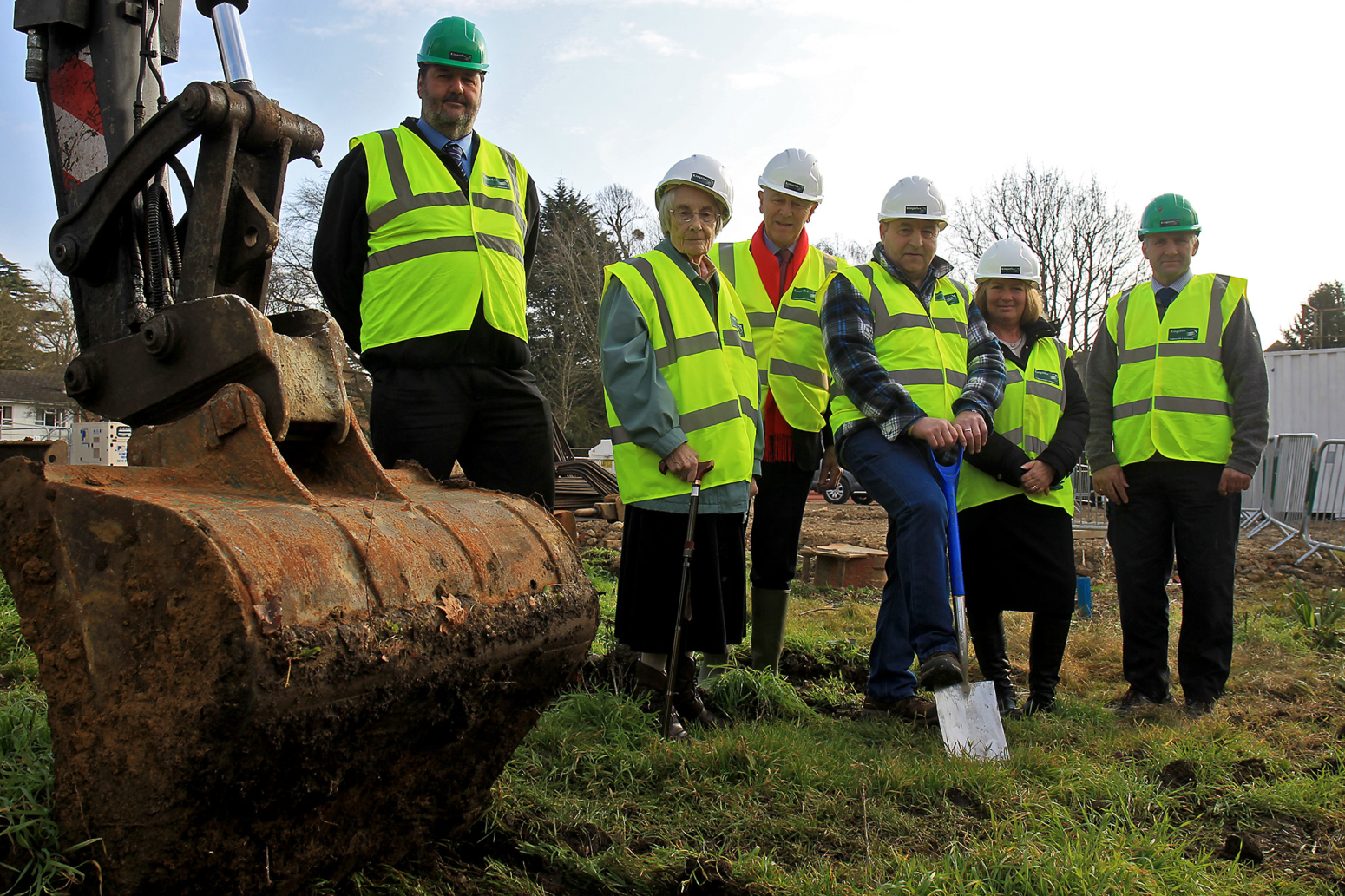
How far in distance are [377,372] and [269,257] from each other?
81cm

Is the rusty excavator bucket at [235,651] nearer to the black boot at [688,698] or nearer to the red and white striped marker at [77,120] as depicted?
the red and white striped marker at [77,120]

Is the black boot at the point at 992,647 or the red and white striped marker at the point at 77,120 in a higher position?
the red and white striped marker at the point at 77,120

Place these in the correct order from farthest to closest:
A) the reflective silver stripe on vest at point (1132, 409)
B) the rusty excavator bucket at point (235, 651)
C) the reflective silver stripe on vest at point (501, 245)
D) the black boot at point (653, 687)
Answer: the reflective silver stripe on vest at point (1132, 409) < the black boot at point (653, 687) < the reflective silver stripe on vest at point (501, 245) < the rusty excavator bucket at point (235, 651)

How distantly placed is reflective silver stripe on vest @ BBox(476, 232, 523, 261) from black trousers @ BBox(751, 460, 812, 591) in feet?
5.45

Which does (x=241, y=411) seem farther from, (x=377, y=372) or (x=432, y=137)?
(x=432, y=137)

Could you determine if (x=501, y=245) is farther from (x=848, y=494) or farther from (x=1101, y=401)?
(x=848, y=494)

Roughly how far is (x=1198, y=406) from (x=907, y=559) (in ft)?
5.71

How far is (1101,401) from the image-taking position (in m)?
4.84

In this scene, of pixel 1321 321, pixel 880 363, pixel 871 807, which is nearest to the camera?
pixel 871 807

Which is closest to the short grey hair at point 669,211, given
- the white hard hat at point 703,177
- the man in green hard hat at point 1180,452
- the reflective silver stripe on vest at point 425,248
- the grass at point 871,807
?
the white hard hat at point 703,177

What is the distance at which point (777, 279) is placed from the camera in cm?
479

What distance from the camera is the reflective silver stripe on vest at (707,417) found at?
3.91 meters

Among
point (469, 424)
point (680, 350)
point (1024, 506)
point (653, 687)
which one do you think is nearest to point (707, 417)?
point (680, 350)

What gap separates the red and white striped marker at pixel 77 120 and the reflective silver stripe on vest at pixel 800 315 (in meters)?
2.89
